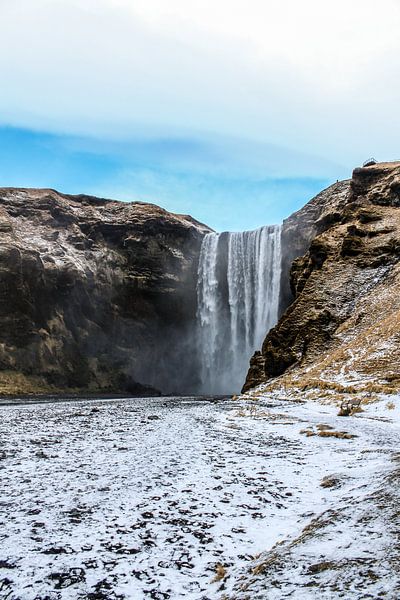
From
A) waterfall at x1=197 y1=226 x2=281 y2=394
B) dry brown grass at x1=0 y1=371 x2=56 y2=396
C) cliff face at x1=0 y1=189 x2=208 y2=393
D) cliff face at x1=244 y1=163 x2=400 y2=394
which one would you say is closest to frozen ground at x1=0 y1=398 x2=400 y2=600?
cliff face at x1=244 y1=163 x2=400 y2=394

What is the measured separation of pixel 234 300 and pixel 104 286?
24470 mm

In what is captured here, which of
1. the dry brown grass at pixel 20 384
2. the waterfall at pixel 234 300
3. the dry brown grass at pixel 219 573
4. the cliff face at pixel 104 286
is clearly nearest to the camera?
the dry brown grass at pixel 219 573

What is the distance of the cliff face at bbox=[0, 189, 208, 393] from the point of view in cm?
7750

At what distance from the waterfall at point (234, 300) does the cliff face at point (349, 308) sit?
49.6 ft

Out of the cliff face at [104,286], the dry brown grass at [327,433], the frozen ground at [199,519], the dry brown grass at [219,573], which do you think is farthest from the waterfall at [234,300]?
the dry brown grass at [219,573]

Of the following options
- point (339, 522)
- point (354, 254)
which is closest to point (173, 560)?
point (339, 522)

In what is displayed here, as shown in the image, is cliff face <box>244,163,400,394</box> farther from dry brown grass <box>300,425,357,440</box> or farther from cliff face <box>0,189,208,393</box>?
cliff face <box>0,189,208,393</box>

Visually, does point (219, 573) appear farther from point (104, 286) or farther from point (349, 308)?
point (104, 286)

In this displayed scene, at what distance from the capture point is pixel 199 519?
7.55m

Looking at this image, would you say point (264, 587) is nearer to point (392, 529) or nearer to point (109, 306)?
point (392, 529)

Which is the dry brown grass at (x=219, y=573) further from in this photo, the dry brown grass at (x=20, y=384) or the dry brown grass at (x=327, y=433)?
the dry brown grass at (x=20, y=384)

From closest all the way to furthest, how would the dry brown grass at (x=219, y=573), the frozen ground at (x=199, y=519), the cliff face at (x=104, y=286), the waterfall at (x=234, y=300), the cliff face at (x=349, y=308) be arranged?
1. the frozen ground at (x=199, y=519)
2. the dry brown grass at (x=219, y=573)
3. the cliff face at (x=349, y=308)
4. the waterfall at (x=234, y=300)
5. the cliff face at (x=104, y=286)

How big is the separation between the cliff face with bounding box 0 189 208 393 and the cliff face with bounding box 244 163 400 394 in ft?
112

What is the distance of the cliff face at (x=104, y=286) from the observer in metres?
77.5
